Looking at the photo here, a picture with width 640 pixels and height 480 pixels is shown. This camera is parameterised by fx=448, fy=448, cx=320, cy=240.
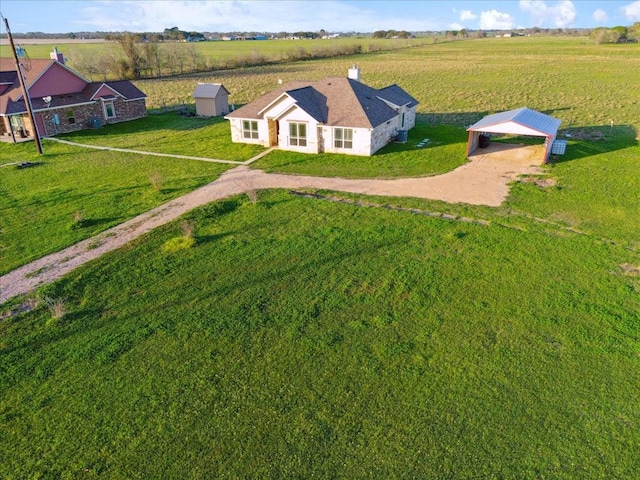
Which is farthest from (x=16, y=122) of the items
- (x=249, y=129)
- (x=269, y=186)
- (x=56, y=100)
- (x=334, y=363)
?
(x=334, y=363)

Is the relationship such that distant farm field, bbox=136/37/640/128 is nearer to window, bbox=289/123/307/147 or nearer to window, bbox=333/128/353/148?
window, bbox=333/128/353/148

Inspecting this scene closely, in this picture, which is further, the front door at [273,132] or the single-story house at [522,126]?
the front door at [273,132]

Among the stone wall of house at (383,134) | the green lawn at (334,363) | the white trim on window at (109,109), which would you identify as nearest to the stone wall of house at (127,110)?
the white trim on window at (109,109)

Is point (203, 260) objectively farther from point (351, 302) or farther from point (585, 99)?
point (585, 99)

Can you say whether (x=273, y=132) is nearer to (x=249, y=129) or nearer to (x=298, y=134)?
(x=249, y=129)

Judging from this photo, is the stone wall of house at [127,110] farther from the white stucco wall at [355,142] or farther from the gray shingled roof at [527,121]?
the gray shingled roof at [527,121]

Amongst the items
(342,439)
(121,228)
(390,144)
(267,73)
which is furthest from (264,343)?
(267,73)
